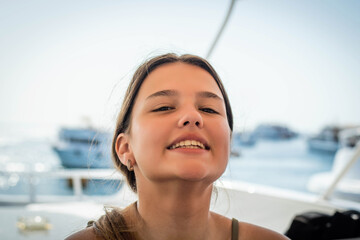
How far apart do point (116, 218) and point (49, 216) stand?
2.31m

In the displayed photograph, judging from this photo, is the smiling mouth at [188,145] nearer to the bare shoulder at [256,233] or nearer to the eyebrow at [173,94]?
the eyebrow at [173,94]

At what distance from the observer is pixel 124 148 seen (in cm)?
89

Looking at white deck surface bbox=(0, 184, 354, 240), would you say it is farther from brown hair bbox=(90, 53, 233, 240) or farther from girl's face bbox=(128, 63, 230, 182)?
girl's face bbox=(128, 63, 230, 182)

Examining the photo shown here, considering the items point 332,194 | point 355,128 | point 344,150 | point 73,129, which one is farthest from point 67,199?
point 73,129

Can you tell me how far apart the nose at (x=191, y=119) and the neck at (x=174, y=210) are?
0.14m

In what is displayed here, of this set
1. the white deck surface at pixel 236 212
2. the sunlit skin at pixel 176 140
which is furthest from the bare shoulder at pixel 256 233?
the white deck surface at pixel 236 212

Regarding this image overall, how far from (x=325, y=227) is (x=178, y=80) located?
1323mm

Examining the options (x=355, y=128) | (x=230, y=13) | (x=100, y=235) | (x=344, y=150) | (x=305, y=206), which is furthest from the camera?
(x=344, y=150)

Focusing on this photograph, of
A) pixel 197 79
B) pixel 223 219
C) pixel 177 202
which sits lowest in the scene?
pixel 223 219

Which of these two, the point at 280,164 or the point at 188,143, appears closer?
the point at 188,143

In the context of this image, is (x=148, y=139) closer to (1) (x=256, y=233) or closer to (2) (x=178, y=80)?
(2) (x=178, y=80)

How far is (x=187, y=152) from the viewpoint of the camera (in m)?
0.67

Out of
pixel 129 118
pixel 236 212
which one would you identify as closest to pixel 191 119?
pixel 129 118

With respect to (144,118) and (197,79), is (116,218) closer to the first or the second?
(144,118)
